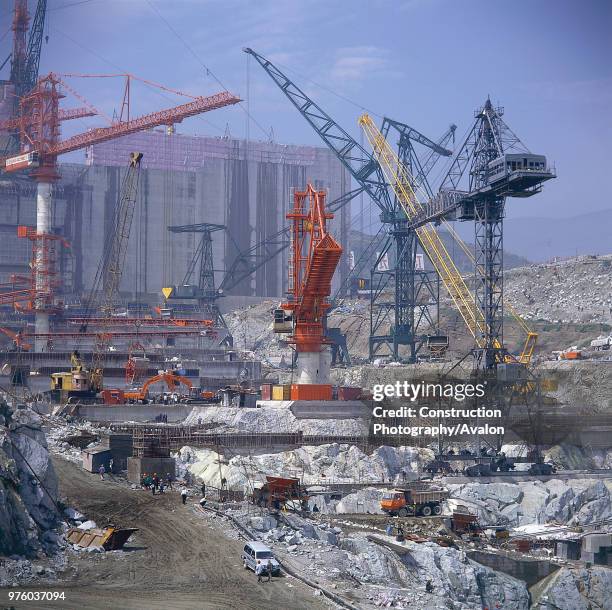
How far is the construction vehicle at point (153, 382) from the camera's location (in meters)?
94.0

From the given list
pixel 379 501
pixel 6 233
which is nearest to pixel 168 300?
pixel 6 233

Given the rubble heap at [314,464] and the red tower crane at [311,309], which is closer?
the rubble heap at [314,464]

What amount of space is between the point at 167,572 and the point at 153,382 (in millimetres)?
65337

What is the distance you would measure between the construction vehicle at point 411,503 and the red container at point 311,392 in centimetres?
2378

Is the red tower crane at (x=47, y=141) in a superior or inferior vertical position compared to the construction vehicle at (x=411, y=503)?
superior

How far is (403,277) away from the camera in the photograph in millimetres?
124062

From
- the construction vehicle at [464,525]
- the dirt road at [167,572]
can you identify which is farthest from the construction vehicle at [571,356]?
the dirt road at [167,572]

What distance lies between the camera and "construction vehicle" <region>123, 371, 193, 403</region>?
94.0m

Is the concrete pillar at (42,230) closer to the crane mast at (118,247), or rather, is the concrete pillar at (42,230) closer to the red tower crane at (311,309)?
the crane mast at (118,247)

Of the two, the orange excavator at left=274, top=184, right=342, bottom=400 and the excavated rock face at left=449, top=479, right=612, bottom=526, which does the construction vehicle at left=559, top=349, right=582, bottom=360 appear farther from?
the excavated rock face at left=449, top=479, right=612, bottom=526

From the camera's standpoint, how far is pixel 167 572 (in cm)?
3631

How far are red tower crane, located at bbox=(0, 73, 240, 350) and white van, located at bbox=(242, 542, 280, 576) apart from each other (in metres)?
93.0

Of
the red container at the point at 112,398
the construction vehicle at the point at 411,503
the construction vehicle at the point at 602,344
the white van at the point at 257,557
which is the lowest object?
the construction vehicle at the point at 411,503

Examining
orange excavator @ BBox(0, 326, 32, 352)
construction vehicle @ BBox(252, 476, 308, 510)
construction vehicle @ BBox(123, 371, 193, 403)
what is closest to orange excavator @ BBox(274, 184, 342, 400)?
construction vehicle @ BBox(123, 371, 193, 403)
